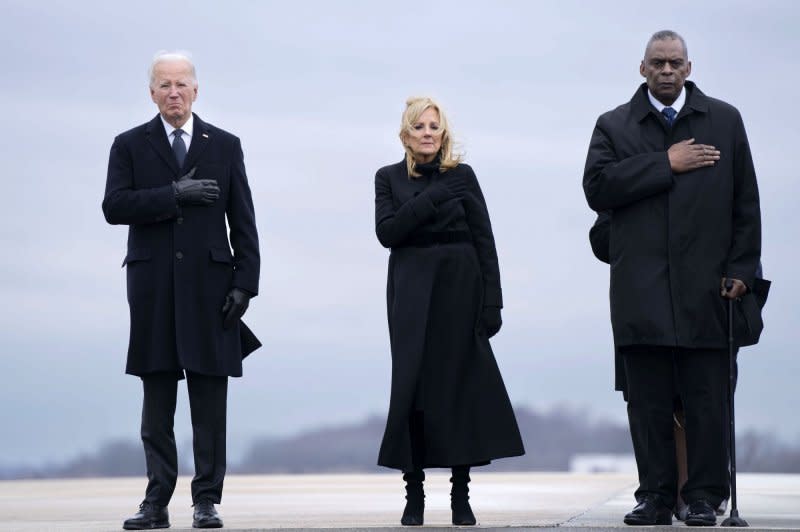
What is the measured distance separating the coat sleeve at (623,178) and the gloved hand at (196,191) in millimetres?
1702

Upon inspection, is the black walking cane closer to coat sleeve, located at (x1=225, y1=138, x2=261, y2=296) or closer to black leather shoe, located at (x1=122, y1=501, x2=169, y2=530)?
coat sleeve, located at (x1=225, y1=138, x2=261, y2=296)

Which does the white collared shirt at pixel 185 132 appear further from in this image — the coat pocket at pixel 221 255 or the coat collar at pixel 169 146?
the coat pocket at pixel 221 255

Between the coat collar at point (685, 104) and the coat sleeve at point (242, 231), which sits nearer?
the coat collar at point (685, 104)

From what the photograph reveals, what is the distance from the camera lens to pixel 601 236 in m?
7.33

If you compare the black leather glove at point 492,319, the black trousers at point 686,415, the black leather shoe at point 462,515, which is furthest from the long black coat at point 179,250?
the black trousers at point 686,415

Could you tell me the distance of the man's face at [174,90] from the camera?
7.27 m

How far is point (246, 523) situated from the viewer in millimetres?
7715

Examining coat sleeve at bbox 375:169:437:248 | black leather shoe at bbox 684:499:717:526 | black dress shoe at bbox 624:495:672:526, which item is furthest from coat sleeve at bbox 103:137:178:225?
black leather shoe at bbox 684:499:717:526

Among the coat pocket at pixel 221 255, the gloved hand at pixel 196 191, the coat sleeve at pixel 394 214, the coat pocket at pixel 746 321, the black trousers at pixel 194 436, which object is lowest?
the black trousers at pixel 194 436

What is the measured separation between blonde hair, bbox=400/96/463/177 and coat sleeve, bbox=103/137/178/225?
110 cm

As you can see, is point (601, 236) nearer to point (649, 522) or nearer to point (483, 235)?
point (483, 235)

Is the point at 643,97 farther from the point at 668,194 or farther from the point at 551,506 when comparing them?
the point at 551,506

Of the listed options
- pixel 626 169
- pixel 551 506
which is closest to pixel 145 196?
pixel 626 169

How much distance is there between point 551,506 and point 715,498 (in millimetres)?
2350
